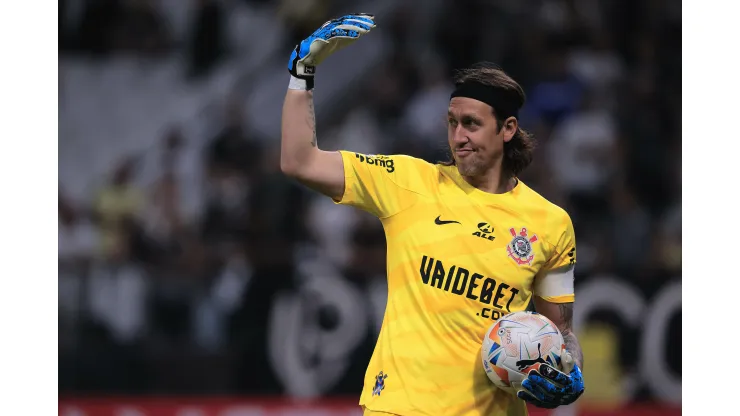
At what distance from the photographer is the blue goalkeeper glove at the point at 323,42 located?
5012mm

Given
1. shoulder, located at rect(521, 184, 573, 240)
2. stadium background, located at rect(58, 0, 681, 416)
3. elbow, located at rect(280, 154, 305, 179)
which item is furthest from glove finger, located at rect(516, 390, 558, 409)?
stadium background, located at rect(58, 0, 681, 416)

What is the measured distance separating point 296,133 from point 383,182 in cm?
58

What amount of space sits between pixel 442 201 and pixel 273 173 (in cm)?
613

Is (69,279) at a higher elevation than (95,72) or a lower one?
lower

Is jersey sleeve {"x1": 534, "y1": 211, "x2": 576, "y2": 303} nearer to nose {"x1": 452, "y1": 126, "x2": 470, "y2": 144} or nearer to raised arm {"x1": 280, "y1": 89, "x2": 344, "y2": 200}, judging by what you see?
nose {"x1": 452, "y1": 126, "x2": 470, "y2": 144}

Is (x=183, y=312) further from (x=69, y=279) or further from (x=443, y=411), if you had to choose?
(x=443, y=411)

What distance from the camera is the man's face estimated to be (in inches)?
211

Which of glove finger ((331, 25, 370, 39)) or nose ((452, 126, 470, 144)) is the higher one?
glove finger ((331, 25, 370, 39))

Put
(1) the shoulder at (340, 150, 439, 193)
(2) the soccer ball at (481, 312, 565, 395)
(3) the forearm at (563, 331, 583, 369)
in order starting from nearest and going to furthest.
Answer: (2) the soccer ball at (481, 312, 565, 395) → (1) the shoulder at (340, 150, 439, 193) → (3) the forearm at (563, 331, 583, 369)

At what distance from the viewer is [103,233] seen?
11367 mm

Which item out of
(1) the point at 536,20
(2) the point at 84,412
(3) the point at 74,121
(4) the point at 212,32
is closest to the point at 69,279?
(2) the point at 84,412

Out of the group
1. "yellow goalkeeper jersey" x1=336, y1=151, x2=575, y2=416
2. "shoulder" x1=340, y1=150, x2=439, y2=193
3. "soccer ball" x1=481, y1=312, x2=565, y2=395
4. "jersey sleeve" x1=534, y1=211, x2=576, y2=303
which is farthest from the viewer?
"jersey sleeve" x1=534, y1=211, x2=576, y2=303

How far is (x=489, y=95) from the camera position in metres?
5.45

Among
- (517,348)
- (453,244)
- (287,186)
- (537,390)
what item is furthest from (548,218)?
(287,186)
